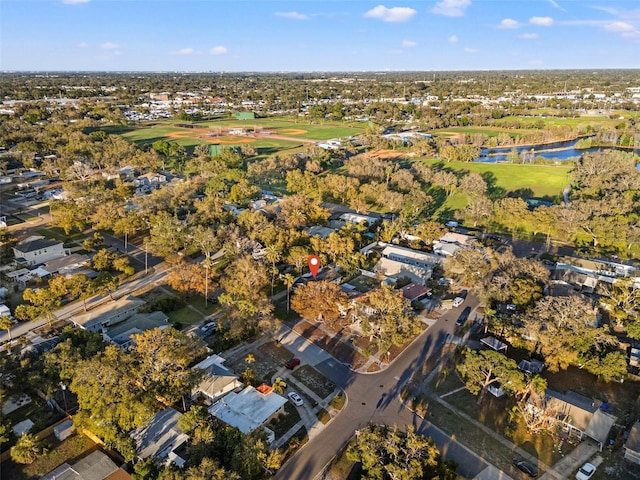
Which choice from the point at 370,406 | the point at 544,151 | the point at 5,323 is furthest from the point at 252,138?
the point at 370,406

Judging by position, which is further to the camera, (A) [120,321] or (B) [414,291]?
(B) [414,291]

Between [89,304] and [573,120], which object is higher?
[573,120]

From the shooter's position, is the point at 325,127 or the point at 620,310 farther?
the point at 325,127

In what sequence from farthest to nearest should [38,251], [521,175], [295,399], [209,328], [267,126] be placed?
[267,126] < [521,175] < [38,251] < [209,328] < [295,399]

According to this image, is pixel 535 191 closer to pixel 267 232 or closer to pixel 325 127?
pixel 267 232

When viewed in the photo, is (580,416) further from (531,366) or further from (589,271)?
(589,271)

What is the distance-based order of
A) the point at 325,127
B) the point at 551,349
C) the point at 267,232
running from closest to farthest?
the point at 551,349
the point at 267,232
the point at 325,127

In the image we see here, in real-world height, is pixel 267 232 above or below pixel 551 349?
above

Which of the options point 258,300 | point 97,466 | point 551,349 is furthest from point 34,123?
point 551,349
